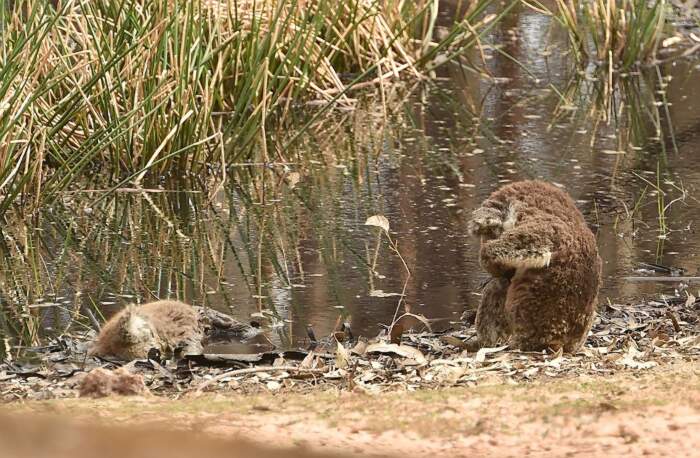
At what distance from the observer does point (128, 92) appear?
8.68m

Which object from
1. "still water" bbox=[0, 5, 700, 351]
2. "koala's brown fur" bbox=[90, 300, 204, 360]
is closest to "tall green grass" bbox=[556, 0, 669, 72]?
"still water" bbox=[0, 5, 700, 351]

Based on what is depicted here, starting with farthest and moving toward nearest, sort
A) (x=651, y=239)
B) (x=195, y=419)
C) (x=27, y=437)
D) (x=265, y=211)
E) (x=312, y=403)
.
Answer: (x=265, y=211), (x=651, y=239), (x=312, y=403), (x=195, y=419), (x=27, y=437)

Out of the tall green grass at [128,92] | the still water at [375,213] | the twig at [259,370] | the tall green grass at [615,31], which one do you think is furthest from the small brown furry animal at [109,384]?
the tall green grass at [615,31]

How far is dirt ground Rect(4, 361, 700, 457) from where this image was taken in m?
2.86

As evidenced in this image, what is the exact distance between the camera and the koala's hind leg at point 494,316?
4.82m

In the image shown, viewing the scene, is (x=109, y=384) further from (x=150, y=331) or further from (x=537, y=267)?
(x=537, y=267)

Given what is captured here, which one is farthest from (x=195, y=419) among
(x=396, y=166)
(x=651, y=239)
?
(x=396, y=166)

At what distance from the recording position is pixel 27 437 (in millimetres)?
722

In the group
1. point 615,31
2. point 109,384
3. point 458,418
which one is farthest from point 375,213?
point 615,31

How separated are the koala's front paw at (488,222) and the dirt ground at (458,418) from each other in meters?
1.09

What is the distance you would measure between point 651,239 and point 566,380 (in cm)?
364

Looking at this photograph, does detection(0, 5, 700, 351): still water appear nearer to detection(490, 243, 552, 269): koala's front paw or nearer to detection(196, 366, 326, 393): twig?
detection(196, 366, 326, 393): twig

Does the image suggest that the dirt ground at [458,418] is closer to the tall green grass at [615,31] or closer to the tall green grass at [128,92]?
the tall green grass at [128,92]

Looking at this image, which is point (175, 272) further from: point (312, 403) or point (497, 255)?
point (312, 403)
